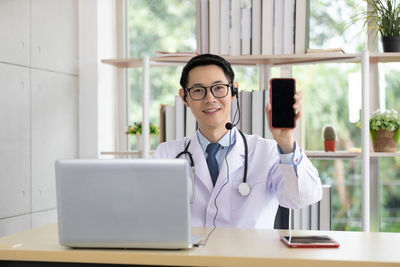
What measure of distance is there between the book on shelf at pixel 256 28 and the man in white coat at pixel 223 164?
64cm

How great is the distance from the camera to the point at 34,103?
278 centimetres

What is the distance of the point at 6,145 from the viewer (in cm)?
255

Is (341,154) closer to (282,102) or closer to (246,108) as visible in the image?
(246,108)

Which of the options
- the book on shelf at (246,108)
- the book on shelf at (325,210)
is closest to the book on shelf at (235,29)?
the book on shelf at (246,108)

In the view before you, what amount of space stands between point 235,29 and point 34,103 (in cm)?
117

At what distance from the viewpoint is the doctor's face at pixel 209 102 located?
6.88 feet

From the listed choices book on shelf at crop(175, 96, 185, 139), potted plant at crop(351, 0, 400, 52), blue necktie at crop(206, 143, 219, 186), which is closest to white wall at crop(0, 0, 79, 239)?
book on shelf at crop(175, 96, 185, 139)

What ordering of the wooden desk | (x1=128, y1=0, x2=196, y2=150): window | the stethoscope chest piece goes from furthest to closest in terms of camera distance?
(x1=128, y1=0, x2=196, y2=150): window < the stethoscope chest piece < the wooden desk

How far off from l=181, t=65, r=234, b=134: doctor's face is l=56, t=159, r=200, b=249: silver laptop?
0.79 metres

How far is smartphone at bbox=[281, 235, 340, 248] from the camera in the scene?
1395mm

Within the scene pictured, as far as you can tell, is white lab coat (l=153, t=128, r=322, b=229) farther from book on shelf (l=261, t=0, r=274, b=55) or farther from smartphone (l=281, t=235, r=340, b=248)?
book on shelf (l=261, t=0, r=274, b=55)

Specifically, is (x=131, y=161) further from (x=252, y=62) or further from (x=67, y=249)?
(x=252, y=62)

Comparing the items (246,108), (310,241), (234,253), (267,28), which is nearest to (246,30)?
(267,28)

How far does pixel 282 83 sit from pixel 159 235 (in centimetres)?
62
